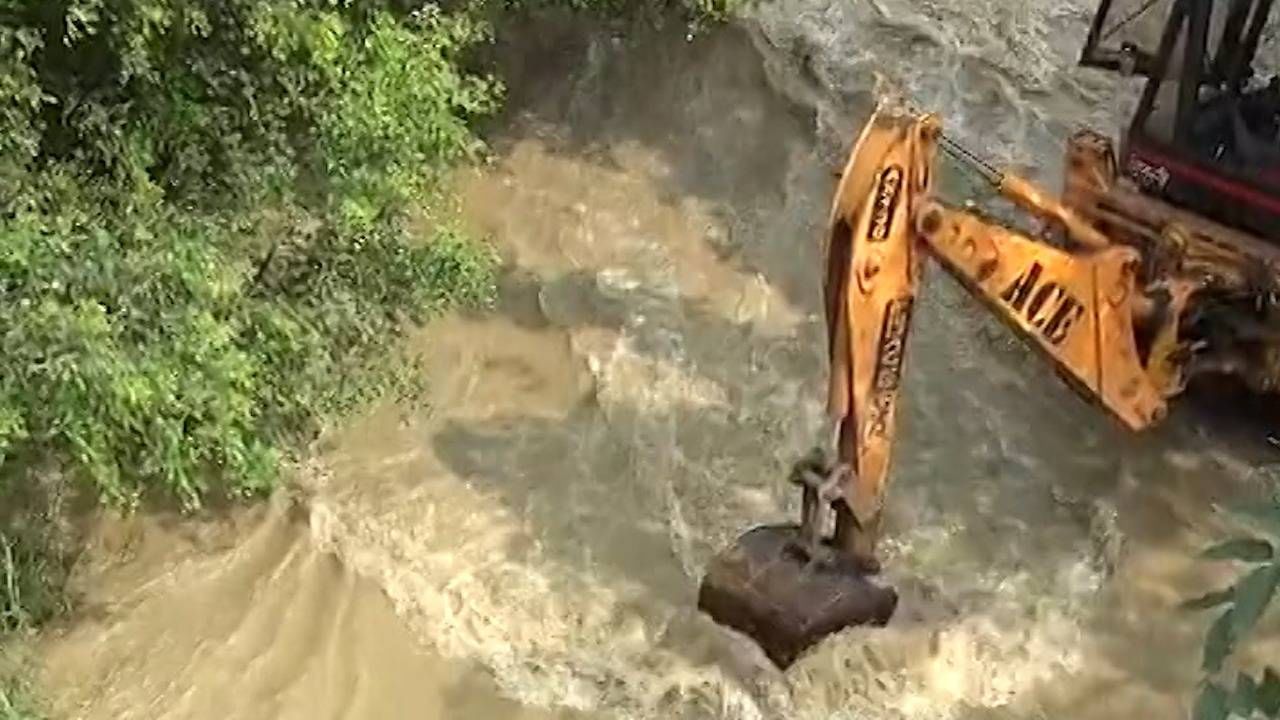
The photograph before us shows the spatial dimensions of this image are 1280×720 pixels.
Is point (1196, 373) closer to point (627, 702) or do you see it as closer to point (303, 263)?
point (627, 702)

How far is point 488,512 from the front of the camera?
6746 millimetres

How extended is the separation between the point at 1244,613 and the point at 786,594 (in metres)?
2.69

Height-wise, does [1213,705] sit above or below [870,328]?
above

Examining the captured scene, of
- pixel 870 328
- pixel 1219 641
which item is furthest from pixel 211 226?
pixel 1219 641

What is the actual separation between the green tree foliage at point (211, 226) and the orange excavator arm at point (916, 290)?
177 centimetres

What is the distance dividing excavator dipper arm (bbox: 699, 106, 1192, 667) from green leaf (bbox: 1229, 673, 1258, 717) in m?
2.38

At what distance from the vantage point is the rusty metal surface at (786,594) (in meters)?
5.24

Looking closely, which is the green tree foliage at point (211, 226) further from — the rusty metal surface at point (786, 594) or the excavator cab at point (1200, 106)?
the excavator cab at point (1200, 106)

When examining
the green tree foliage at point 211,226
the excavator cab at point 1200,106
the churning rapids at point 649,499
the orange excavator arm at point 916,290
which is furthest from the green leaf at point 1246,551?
the excavator cab at point 1200,106

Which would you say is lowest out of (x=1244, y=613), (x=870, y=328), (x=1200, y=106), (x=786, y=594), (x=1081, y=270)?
(x=786, y=594)

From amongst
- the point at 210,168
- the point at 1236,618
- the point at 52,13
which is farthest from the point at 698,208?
the point at 1236,618

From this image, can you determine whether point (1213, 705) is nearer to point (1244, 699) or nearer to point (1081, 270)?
point (1244, 699)

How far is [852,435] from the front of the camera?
5297 millimetres

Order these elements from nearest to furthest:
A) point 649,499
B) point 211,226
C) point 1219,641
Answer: point 1219,641 < point 211,226 < point 649,499
